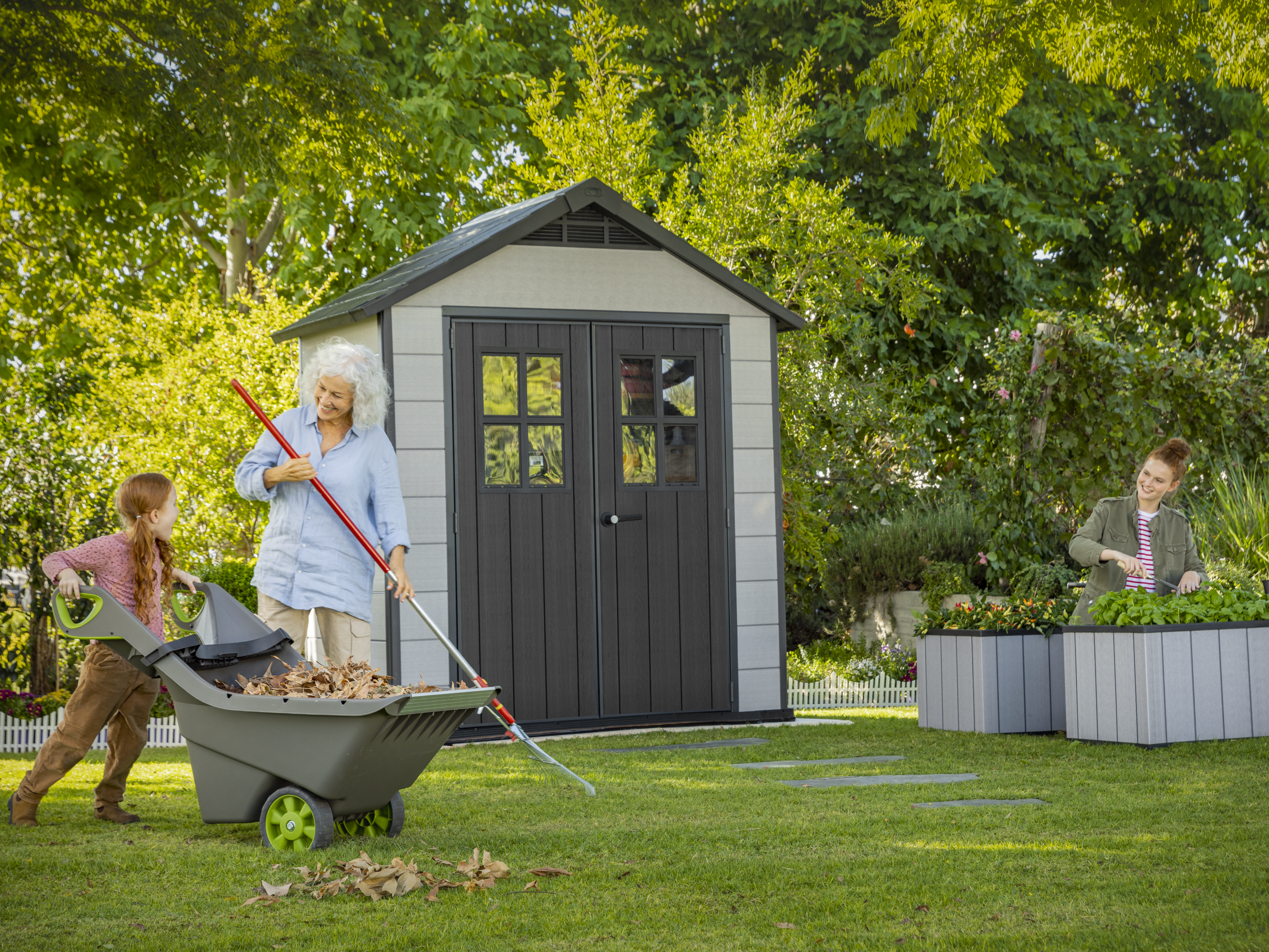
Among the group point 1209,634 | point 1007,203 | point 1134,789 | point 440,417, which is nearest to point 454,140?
point 1007,203

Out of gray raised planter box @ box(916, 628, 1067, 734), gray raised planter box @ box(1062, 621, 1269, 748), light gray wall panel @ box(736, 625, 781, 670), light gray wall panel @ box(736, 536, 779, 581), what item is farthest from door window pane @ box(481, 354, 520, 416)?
gray raised planter box @ box(1062, 621, 1269, 748)

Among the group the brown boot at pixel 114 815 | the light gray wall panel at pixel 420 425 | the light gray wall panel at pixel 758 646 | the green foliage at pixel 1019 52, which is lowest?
the brown boot at pixel 114 815

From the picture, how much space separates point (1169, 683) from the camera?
622cm

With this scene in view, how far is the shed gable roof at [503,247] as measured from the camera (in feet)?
23.2

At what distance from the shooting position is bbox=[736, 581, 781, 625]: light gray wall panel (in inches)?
305

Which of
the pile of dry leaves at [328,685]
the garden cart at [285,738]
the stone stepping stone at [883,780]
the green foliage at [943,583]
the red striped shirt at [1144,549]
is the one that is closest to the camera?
the garden cart at [285,738]

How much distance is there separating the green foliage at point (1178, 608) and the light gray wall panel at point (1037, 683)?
0.58 m

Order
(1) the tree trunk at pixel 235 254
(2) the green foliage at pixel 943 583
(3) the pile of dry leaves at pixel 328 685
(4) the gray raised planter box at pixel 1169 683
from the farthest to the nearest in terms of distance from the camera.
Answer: (1) the tree trunk at pixel 235 254 < (2) the green foliage at pixel 943 583 < (4) the gray raised planter box at pixel 1169 683 < (3) the pile of dry leaves at pixel 328 685

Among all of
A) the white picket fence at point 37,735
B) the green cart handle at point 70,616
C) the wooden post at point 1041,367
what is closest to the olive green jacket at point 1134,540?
the wooden post at point 1041,367

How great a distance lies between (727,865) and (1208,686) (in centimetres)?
359

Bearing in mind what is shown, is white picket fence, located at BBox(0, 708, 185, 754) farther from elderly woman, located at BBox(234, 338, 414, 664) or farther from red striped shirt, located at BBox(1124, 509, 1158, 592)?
red striped shirt, located at BBox(1124, 509, 1158, 592)

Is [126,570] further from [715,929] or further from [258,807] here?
[715,929]

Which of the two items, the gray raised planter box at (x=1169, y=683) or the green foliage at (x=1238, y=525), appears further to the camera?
the green foliage at (x=1238, y=525)

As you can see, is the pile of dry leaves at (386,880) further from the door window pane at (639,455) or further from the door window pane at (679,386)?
the door window pane at (679,386)
